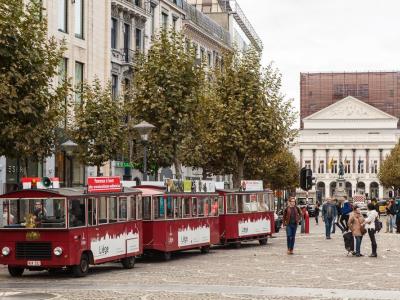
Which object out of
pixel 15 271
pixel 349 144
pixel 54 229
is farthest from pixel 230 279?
pixel 349 144

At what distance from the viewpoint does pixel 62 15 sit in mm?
46344

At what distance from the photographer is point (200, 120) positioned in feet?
157

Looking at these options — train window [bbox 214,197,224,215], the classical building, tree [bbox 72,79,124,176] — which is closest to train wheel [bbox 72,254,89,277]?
train window [bbox 214,197,224,215]

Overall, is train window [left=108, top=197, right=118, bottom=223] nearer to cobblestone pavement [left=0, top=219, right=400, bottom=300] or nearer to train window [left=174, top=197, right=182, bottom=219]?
cobblestone pavement [left=0, top=219, right=400, bottom=300]

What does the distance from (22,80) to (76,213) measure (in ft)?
13.7

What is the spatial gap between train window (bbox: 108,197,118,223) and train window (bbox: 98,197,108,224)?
0.31m

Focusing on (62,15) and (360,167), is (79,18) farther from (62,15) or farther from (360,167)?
(360,167)

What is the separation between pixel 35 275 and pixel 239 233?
47.8 ft

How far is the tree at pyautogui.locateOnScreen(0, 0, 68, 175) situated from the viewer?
26375 mm

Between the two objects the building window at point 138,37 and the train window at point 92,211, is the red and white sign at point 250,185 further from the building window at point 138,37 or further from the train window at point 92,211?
the building window at point 138,37

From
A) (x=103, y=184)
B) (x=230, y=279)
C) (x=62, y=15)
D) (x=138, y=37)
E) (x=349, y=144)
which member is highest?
(x=138, y=37)

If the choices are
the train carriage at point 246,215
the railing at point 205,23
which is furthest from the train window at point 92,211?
the railing at point 205,23

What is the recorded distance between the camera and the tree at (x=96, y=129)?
42594 mm

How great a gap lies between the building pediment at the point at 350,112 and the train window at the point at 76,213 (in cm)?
14411
